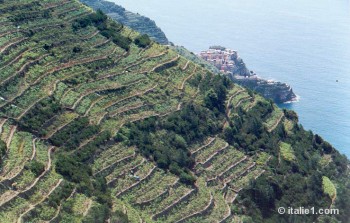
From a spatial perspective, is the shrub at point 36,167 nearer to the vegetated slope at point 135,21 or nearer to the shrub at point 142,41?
the shrub at point 142,41

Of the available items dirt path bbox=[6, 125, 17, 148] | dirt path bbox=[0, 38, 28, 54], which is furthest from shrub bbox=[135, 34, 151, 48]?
dirt path bbox=[6, 125, 17, 148]

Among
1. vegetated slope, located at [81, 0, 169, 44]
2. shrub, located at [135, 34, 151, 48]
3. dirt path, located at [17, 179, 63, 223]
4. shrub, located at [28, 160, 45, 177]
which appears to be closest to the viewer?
dirt path, located at [17, 179, 63, 223]

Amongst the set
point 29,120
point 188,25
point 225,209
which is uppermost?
point 29,120

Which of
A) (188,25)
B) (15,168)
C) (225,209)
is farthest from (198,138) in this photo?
(188,25)

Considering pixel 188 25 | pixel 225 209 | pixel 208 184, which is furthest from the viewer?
pixel 188 25

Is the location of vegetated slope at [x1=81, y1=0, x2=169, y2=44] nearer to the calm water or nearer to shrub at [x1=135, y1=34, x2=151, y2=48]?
the calm water

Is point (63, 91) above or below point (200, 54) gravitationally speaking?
above

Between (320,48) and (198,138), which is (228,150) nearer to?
(198,138)
